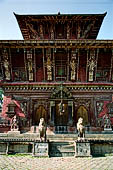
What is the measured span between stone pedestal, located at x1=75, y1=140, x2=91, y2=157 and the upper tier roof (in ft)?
37.2

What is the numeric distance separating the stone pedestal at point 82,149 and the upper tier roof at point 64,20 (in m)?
11.3

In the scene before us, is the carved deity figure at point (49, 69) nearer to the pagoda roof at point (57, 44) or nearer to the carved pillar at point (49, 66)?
the carved pillar at point (49, 66)

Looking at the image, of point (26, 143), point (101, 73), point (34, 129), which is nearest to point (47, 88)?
point (34, 129)

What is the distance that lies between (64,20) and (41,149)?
11930mm

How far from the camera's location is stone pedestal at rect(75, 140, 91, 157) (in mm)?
8688

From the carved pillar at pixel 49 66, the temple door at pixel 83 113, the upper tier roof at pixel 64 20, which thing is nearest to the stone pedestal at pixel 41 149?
the temple door at pixel 83 113

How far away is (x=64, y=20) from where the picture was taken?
644 inches

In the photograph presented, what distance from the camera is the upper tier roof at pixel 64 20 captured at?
1608 cm

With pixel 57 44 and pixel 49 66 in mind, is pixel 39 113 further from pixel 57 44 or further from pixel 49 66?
pixel 57 44

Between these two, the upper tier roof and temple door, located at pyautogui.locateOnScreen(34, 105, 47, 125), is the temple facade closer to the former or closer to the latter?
temple door, located at pyautogui.locateOnScreen(34, 105, 47, 125)

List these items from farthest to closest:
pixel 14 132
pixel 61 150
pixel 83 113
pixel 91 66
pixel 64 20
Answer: pixel 64 20, pixel 91 66, pixel 83 113, pixel 14 132, pixel 61 150

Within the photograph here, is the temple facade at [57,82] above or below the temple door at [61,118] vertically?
above

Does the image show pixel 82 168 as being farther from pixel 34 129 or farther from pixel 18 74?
pixel 18 74

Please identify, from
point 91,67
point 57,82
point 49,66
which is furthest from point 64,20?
point 57,82
